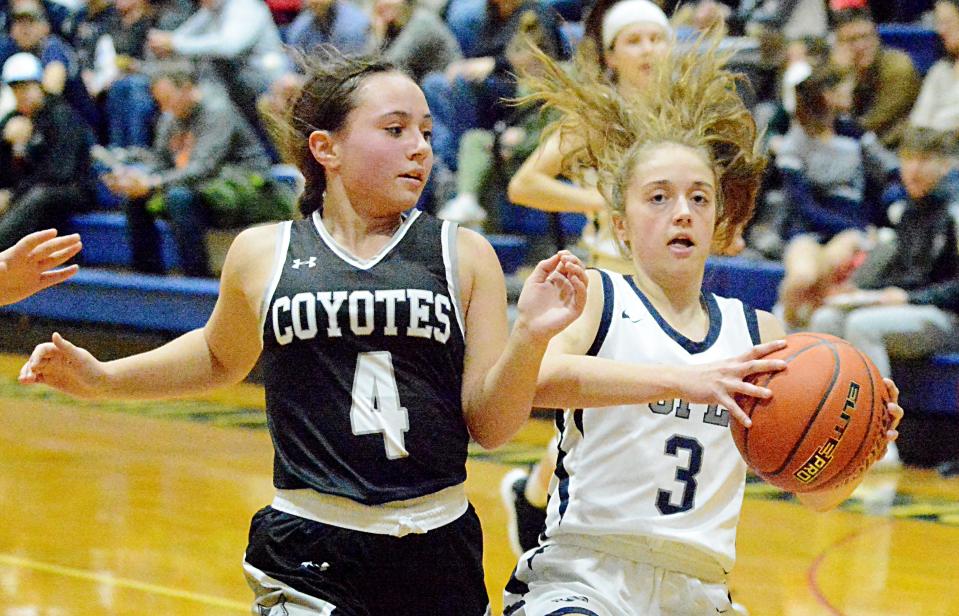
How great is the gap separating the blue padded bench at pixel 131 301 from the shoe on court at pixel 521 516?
4.76 meters

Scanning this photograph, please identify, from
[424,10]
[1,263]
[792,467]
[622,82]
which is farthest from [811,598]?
[424,10]

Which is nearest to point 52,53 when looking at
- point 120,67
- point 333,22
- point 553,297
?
point 120,67

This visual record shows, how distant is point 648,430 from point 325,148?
0.89m

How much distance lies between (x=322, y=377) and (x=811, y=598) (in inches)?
103

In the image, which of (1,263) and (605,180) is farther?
(605,180)

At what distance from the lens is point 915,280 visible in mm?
6918

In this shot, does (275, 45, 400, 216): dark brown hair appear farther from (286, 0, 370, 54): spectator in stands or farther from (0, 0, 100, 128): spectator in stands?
(0, 0, 100, 128): spectator in stands

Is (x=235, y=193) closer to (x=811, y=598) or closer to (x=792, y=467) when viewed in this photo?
(x=811, y=598)

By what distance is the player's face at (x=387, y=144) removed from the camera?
108 inches

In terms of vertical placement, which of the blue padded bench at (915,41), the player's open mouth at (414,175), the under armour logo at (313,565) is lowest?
the blue padded bench at (915,41)

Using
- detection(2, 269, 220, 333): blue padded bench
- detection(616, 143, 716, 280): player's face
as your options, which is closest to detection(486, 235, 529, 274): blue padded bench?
detection(2, 269, 220, 333): blue padded bench

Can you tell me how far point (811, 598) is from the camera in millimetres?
4699

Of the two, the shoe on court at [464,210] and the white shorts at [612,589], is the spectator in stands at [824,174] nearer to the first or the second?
the shoe on court at [464,210]

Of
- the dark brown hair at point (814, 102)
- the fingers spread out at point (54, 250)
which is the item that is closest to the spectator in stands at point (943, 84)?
the dark brown hair at point (814, 102)
